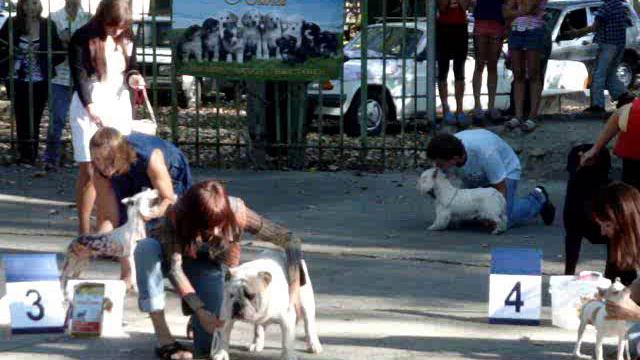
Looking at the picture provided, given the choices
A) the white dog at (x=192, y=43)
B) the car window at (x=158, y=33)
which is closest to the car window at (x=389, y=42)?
the white dog at (x=192, y=43)

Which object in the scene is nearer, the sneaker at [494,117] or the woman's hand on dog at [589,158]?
the woman's hand on dog at [589,158]

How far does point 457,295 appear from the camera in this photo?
29.5ft

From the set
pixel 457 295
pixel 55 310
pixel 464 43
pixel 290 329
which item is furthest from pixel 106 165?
pixel 464 43

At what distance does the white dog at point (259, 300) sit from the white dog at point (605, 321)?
139 cm

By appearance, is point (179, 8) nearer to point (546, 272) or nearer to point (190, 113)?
point (190, 113)

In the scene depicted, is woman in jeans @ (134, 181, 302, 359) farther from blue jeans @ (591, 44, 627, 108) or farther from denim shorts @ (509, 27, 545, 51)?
blue jeans @ (591, 44, 627, 108)

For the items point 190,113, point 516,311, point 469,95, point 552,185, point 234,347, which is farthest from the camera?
point 190,113

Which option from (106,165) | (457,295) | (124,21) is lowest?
(457,295)

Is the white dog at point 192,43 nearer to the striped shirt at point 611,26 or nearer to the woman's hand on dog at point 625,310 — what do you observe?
the striped shirt at point 611,26

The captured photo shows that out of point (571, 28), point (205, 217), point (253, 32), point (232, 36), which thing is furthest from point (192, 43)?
point (571, 28)

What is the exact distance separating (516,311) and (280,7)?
272 inches

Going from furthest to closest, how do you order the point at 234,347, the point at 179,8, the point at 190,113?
the point at 190,113 → the point at 179,8 → the point at 234,347

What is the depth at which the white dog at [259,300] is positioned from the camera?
665 cm

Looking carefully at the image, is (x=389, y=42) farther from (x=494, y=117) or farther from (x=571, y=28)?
(x=571, y=28)
